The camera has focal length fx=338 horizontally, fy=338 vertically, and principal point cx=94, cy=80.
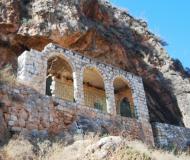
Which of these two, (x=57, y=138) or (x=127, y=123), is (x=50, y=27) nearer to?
(x=127, y=123)

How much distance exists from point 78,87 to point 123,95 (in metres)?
4.18

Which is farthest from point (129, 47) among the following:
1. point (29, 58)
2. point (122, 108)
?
point (29, 58)

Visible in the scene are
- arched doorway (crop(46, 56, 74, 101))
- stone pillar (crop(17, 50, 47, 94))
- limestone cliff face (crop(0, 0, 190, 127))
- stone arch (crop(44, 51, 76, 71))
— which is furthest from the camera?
limestone cliff face (crop(0, 0, 190, 127))

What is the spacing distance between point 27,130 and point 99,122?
11.7 ft

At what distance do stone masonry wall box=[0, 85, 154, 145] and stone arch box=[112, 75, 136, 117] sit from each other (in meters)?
2.55

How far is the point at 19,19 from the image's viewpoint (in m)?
16.9

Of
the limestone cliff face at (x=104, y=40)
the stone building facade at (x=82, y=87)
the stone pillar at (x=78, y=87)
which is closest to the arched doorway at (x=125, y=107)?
the stone building facade at (x=82, y=87)

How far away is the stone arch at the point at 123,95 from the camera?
16.8 meters

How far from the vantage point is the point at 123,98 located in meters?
17.9

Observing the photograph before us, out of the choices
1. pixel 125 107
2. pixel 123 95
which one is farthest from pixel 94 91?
pixel 125 107

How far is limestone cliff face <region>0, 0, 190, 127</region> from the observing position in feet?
54.9

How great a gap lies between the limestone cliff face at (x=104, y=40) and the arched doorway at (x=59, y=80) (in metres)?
1.23

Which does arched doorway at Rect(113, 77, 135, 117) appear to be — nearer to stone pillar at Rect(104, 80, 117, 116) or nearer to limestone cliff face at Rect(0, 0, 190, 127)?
stone pillar at Rect(104, 80, 117, 116)

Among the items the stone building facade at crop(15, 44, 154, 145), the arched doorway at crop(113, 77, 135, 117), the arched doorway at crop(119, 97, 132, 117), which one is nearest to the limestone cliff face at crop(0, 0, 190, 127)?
the arched doorway at crop(113, 77, 135, 117)
